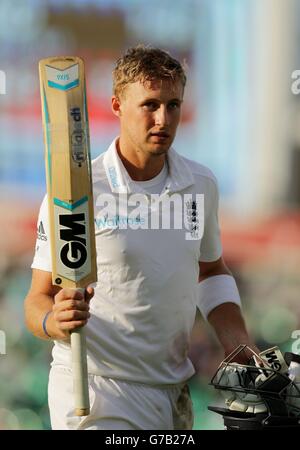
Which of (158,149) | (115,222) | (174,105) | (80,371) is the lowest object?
(80,371)

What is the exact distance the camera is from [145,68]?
309 cm

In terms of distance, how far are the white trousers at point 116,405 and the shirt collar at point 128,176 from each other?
56 cm

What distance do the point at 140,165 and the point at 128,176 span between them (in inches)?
2.1

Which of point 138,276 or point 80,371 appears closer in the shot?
point 80,371

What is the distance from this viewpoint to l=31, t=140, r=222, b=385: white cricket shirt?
3.05m

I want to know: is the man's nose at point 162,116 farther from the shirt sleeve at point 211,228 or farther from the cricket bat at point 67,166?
the shirt sleeve at point 211,228

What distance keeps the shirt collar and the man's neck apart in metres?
0.02

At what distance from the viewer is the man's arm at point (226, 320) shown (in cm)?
321

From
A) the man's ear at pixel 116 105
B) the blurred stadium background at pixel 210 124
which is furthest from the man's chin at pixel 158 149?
the blurred stadium background at pixel 210 124
